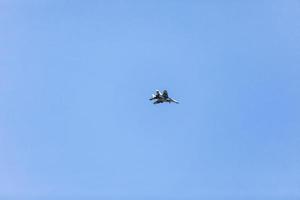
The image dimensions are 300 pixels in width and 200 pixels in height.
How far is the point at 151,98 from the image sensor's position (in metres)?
108

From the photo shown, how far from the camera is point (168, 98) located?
10931cm

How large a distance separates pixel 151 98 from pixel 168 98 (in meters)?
5.79
